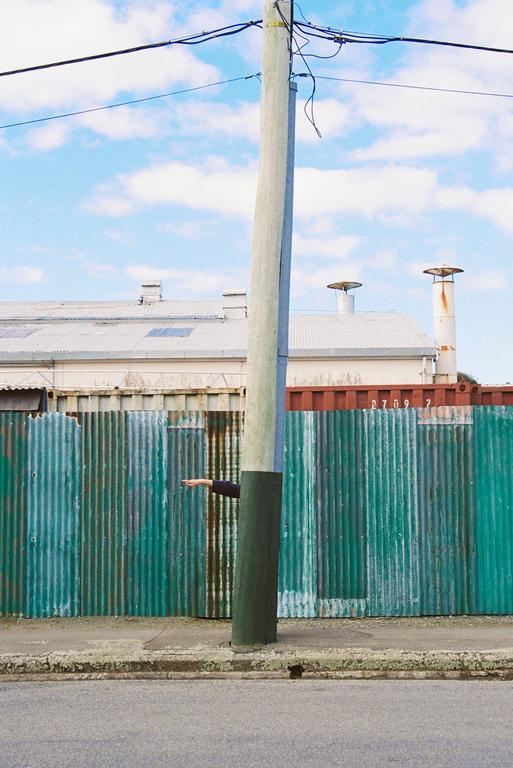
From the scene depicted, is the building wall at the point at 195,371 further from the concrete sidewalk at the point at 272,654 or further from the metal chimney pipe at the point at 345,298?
the concrete sidewalk at the point at 272,654

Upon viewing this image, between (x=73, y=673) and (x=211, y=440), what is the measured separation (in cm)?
294

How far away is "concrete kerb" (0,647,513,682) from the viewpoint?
7.11m

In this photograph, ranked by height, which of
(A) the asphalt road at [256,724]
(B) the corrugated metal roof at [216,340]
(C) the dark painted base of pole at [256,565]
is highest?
(B) the corrugated metal roof at [216,340]

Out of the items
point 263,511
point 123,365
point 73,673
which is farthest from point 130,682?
point 123,365

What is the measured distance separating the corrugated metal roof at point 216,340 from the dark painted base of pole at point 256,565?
47.5 ft

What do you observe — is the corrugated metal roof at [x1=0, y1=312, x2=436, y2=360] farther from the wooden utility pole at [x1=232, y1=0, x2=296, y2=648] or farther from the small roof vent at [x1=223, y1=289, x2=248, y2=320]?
the wooden utility pole at [x1=232, y1=0, x2=296, y2=648]

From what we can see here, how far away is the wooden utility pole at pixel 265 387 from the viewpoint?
7.61 m

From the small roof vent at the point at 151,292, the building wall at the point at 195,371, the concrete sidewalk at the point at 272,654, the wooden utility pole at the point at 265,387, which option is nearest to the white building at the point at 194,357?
the building wall at the point at 195,371

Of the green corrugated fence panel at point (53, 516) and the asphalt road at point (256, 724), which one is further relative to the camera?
the green corrugated fence panel at point (53, 516)

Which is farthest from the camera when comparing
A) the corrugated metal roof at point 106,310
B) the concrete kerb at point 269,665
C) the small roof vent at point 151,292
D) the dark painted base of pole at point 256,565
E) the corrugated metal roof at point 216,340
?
the small roof vent at point 151,292

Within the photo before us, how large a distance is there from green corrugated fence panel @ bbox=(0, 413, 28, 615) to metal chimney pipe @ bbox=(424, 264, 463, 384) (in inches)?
622

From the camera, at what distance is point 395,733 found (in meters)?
5.32

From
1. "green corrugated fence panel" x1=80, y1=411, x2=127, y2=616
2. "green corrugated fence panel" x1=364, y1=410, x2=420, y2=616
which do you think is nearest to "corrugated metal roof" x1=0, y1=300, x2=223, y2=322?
"green corrugated fence panel" x1=80, y1=411, x2=127, y2=616

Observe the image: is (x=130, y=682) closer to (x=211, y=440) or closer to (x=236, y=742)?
(x=236, y=742)
